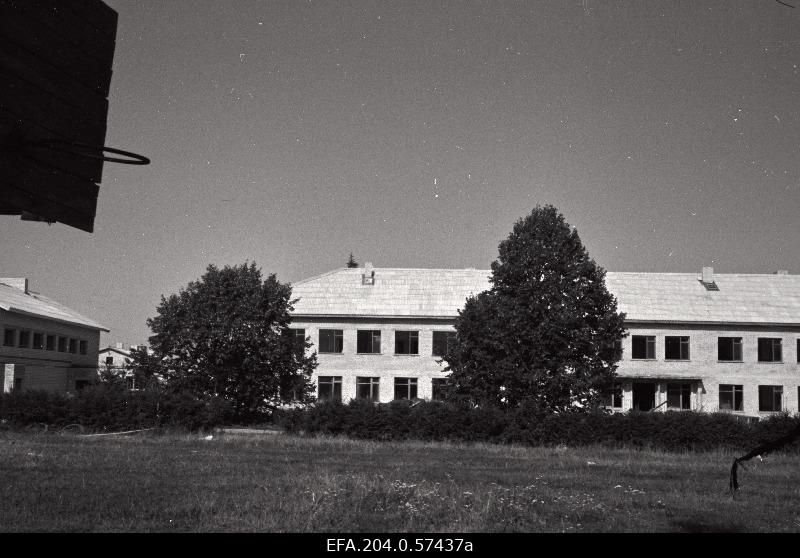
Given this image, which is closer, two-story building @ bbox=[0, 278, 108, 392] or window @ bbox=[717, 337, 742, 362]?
window @ bbox=[717, 337, 742, 362]

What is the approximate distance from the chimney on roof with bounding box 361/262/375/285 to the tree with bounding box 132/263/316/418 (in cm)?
1537

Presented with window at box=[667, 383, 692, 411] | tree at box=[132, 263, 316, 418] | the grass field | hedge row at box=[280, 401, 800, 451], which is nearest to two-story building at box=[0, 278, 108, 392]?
tree at box=[132, 263, 316, 418]

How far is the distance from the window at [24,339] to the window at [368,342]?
23532mm

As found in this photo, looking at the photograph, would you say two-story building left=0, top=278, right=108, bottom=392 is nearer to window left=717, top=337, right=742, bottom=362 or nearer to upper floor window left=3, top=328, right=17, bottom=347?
upper floor window left=3, top=328, right=17, bottom=347

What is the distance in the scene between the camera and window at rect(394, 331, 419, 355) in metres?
55.1

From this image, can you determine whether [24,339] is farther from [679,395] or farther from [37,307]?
[679,395]

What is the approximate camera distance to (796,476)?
22.3m

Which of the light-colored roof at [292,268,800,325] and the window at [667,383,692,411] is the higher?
the light-colored roof at [292,268,800,325]

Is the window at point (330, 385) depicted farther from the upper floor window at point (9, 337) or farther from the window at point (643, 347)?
the upper floor window at point (9, 337)

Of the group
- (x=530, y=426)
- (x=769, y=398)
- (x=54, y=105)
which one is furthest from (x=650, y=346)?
(x=54, y=105)

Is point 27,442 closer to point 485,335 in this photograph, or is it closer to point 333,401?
point 333,401

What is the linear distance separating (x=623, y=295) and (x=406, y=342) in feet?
51.1

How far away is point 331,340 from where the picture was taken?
55.3 meters
